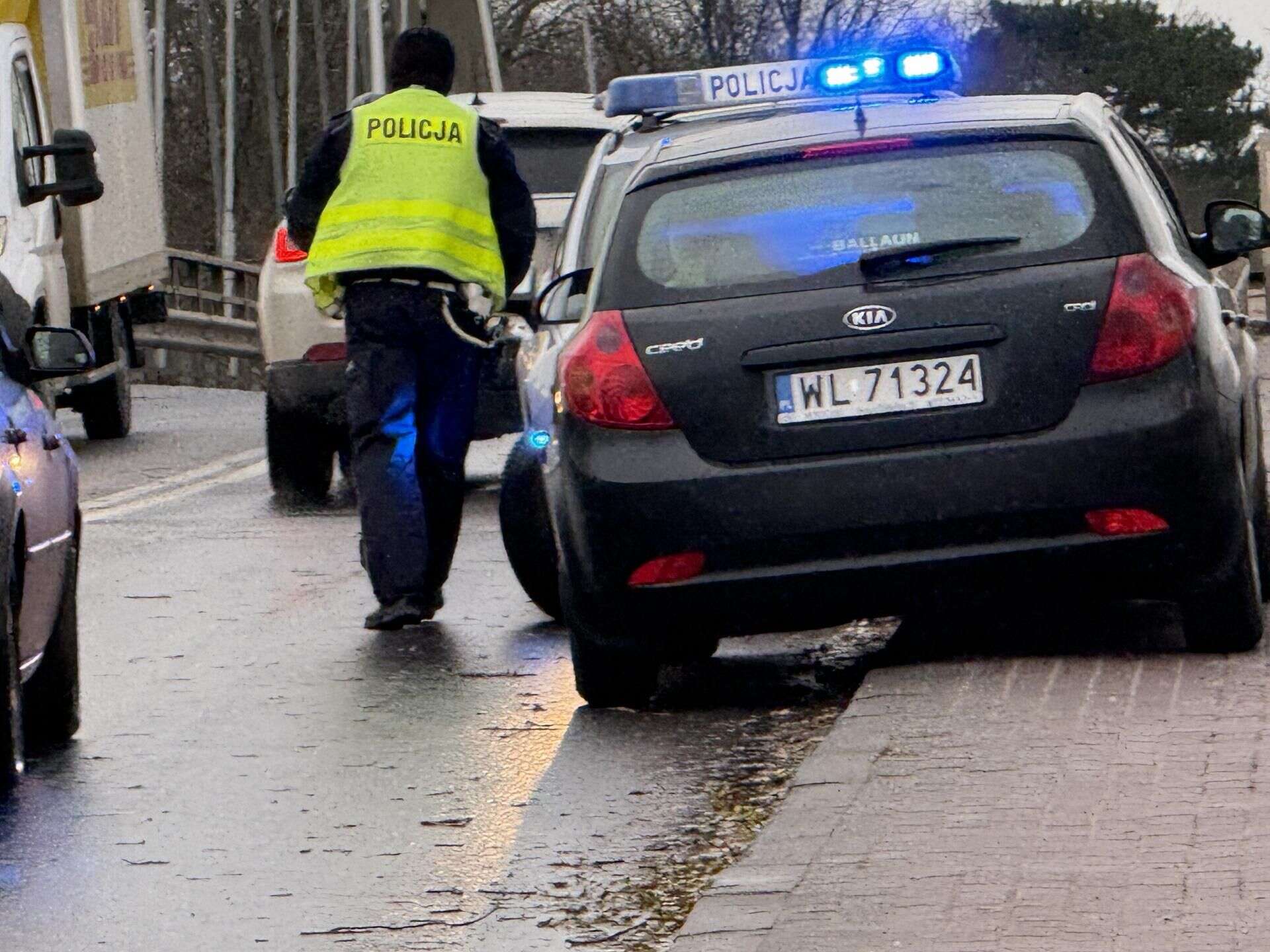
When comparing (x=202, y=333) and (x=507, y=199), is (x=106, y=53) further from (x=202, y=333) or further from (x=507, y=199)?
(x=507, y=199)

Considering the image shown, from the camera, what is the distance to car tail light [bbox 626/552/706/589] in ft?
23.7

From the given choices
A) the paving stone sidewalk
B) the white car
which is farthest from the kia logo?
the white car

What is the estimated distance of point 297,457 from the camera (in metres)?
14.0

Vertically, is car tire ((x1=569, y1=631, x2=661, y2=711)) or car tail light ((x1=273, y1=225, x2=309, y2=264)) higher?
car tail light ((x1=273, y1=225, x2=309, y2=264))

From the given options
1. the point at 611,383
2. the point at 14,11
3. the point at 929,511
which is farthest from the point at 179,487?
the point at 929,511

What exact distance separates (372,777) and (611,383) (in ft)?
3.77

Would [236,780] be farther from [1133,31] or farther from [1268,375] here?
[1133,31]

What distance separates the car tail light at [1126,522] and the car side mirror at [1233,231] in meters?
1.51

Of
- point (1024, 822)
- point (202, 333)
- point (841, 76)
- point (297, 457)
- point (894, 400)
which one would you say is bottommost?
point (202, 333)

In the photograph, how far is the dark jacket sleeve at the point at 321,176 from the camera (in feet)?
30.6

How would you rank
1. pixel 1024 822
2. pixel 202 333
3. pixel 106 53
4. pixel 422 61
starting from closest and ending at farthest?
pixel 1024 822, pixel 422 61, pixel 106 53, pixel 202 333

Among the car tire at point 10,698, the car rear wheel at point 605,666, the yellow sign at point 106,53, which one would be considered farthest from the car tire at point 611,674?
the yellow sign at point 106,53

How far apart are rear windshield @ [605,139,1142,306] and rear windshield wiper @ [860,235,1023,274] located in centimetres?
1

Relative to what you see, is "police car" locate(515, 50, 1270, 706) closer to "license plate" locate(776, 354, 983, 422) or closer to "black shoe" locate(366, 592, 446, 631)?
"license plate" locate(776, 354, 983, 422)
